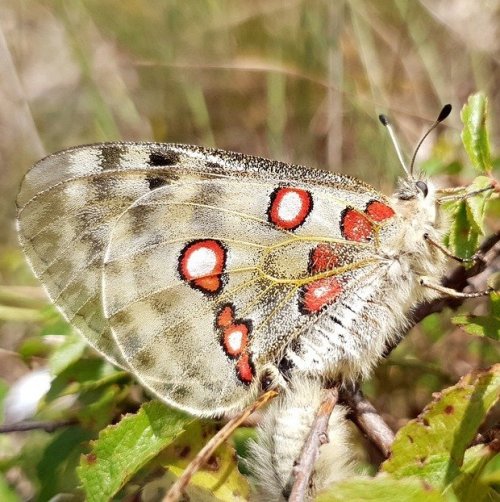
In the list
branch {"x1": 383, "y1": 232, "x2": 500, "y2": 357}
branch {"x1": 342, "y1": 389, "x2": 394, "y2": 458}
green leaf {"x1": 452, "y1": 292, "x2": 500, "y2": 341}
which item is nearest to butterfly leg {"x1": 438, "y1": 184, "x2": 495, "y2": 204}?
branch {"x1": 383, "y1": 232, "x2": 500, "y2": 357}

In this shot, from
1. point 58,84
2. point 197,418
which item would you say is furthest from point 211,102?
point 197,418

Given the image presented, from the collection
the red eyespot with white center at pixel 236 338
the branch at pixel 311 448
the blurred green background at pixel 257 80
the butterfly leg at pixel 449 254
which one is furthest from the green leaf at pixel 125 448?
the blurred green background at pixel 257 80

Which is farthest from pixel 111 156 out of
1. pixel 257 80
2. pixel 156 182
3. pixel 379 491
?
pixel 257 80

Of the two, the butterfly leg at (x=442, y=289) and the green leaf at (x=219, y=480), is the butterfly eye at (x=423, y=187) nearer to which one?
the butterfly leg at (x=442, y=289)

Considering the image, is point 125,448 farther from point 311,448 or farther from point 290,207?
point 290,207

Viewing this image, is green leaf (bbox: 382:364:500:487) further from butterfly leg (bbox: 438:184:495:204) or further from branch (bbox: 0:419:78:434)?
branch (bbox: 0:419:78:434)

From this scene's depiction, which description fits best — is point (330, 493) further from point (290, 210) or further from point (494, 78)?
point (494, 78)
